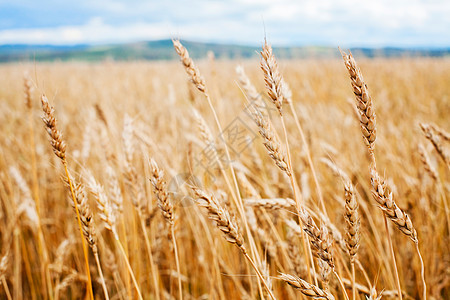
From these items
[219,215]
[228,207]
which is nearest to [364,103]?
[219,215]

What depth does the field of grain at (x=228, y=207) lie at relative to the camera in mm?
729

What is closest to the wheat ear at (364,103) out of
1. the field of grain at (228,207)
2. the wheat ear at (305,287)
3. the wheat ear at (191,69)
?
the field of grain at (228,207)

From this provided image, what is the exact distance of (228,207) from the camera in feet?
3.52

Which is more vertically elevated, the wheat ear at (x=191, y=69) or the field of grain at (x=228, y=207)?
the wheat ear at (x=191, y=69)

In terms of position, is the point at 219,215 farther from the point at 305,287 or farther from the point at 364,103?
the point at 364,103

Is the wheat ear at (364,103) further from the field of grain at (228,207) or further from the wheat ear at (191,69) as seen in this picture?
the wheat ear at (191,69)

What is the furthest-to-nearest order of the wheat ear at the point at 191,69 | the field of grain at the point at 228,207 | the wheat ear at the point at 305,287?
the wheat ear at the point at 191,69 < the field of grain at the point at 228,207 < the wheat ear at the point at 305,287

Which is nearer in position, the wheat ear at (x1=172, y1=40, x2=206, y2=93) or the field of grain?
the field of grain

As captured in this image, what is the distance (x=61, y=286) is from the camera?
138cm

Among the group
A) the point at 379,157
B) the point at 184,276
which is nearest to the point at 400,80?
the point at 379,157

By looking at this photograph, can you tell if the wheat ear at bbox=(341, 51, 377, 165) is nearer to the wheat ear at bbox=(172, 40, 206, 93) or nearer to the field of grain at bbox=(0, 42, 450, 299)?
the field of grain at bbox=(0, 42, 450, 299)

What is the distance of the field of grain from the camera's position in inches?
28.7

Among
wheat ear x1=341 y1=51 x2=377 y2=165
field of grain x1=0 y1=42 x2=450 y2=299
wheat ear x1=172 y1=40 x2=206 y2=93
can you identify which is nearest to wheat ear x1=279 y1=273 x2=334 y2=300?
field of grain x1=0 y1=42 x2=450 y2=299

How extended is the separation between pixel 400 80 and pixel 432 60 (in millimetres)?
2941
